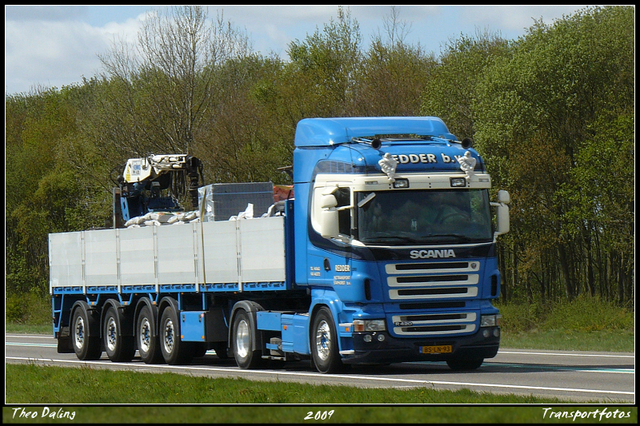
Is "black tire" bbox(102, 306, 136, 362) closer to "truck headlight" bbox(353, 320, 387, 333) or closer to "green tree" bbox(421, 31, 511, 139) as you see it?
"truck headlight" bbox(353, 320, 387, 333)

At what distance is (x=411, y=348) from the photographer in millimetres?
16109

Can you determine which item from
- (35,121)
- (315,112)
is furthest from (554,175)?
(35,121)

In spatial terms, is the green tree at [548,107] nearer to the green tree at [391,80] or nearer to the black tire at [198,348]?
the green tree at [391,80]

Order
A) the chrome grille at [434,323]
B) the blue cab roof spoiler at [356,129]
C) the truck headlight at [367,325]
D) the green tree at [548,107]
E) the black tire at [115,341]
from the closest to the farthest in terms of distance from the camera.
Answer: the truck headlight at [367,325]
the chrome grille at [434,323]
the blue cab roof spoiler at [356,129]
the black tire at [115,341]
the green tree at [548,107]

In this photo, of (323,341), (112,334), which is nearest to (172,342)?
(112,334)

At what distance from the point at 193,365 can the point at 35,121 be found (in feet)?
154

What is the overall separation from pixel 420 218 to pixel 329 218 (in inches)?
54.9

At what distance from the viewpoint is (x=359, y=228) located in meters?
15.9

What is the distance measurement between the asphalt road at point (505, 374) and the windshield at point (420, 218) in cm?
211

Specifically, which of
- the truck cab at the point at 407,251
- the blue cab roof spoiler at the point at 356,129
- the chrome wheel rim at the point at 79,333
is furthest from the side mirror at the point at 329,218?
the chrome wheel rim at the point at 79,333

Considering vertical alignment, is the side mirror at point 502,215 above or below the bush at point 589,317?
above

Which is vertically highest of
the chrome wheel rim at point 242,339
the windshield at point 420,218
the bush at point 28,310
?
the windshield at point 420,218

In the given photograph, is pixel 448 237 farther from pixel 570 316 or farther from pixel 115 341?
pixel 570 316

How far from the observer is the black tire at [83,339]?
24.0 metres
